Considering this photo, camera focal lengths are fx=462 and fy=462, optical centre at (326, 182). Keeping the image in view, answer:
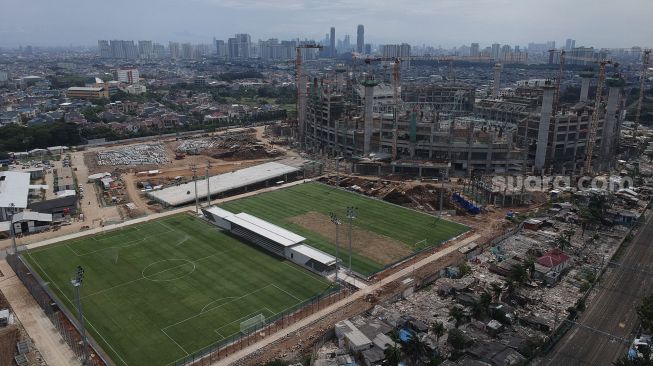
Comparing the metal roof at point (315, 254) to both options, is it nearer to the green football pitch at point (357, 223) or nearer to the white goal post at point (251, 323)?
the green football pitch at point (357, 223)

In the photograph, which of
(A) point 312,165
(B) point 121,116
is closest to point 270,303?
(A) point 312,165

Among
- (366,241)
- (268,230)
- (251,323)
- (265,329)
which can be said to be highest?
(268,230)

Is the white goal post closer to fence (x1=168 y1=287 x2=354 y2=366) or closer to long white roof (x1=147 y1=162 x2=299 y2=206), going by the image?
fence (x1=168 y1=287 x2=354 y2=366)

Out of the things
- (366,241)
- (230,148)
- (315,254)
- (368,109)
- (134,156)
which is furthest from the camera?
(230,148)

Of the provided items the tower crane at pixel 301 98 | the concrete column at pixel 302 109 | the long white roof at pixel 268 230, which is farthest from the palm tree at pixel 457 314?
the concrete column at pixel 302 109

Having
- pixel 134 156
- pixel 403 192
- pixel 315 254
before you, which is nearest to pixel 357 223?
pixel 403 192

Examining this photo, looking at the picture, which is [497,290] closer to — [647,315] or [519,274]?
[519,274]

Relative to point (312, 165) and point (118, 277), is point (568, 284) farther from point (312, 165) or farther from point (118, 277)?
point (312, 165)

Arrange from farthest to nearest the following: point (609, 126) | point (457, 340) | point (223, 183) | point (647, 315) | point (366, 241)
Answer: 1. point (609, 126)
2. point (223, 183)
3. point (366, 241)
4. point (647, 315)
5. point (457, 340)
